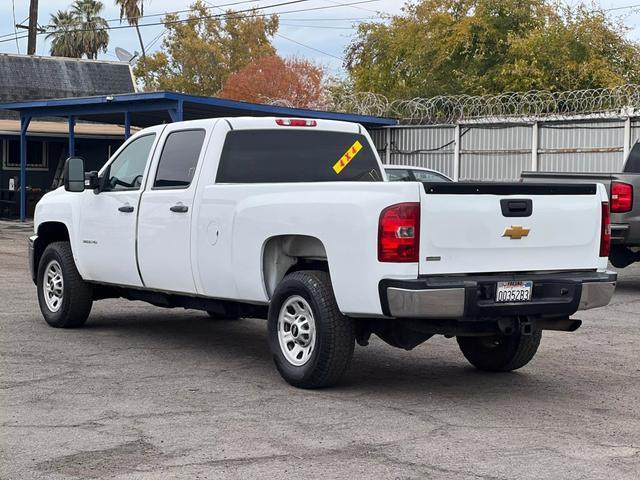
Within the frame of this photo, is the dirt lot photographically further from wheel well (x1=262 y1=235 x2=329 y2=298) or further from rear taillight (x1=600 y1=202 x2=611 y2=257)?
rear taillight (x1=600 y1=202 x2=611 y2=257)

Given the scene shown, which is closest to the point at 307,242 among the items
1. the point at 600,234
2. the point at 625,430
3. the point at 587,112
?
the point at 600,234

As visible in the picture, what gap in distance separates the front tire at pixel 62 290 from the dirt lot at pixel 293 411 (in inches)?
7.8

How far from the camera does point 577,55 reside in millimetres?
35938

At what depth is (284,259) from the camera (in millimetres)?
8367

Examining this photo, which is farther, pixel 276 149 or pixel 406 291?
pixel 276 149

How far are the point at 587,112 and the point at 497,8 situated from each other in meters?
17.5

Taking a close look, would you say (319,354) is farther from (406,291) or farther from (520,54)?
(520,54)

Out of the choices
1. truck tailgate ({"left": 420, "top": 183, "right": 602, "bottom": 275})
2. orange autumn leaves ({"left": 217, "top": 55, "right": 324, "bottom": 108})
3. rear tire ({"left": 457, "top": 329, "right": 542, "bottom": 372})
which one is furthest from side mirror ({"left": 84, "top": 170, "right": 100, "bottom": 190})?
orange autumn leaves ({"left": 217, "top": 55, "right": 324, "bottom": 108})

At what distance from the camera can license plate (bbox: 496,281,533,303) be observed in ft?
24.4

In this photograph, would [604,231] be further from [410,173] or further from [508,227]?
[410,173]

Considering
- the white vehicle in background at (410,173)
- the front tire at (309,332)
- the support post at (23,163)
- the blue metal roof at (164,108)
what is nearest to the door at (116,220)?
the front tire at (309,332)

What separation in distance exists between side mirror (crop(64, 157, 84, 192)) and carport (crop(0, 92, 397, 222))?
13.0 metres

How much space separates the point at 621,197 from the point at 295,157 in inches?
234

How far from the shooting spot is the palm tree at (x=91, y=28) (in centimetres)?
7888
